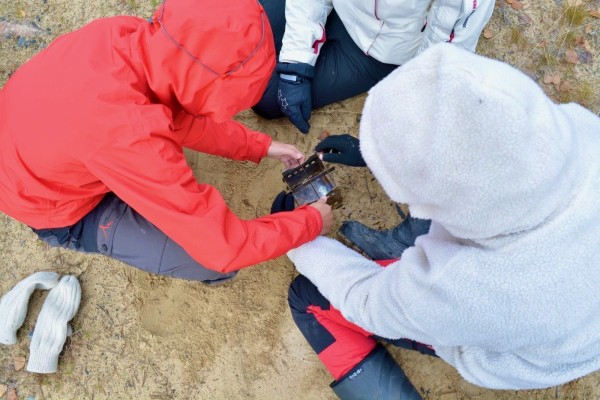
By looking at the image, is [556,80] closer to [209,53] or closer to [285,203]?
[285,203]

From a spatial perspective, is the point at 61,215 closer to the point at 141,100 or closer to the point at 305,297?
the point at 141,100

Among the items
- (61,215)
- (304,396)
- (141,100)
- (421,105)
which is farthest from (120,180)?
(304,396)

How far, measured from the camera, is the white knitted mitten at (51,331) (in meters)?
2.33

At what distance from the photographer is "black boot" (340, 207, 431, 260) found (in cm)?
201

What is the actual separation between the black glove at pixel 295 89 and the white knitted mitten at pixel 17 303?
1.43 meters

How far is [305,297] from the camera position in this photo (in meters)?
2.10

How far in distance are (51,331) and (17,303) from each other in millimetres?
214

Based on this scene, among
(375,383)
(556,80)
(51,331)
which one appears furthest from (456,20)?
(51,331)

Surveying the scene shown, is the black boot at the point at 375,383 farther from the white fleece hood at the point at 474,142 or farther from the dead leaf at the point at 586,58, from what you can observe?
the dead leaf at the point at 586,58

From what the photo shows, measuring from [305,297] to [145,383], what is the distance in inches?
37.3

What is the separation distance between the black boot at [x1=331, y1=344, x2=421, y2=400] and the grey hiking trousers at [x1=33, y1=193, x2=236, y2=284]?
2.42 feet

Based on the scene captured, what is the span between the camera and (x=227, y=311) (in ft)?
7.76

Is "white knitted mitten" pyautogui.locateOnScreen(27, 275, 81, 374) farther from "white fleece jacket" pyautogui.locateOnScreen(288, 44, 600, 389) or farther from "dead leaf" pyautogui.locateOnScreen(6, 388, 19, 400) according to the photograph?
"white fleece jacket" pyautogui.locateOnScreen(288, 44, 600, 389)

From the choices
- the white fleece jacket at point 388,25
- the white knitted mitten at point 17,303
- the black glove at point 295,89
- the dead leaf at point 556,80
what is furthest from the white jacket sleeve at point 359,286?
the dead leaf at point 556,80
